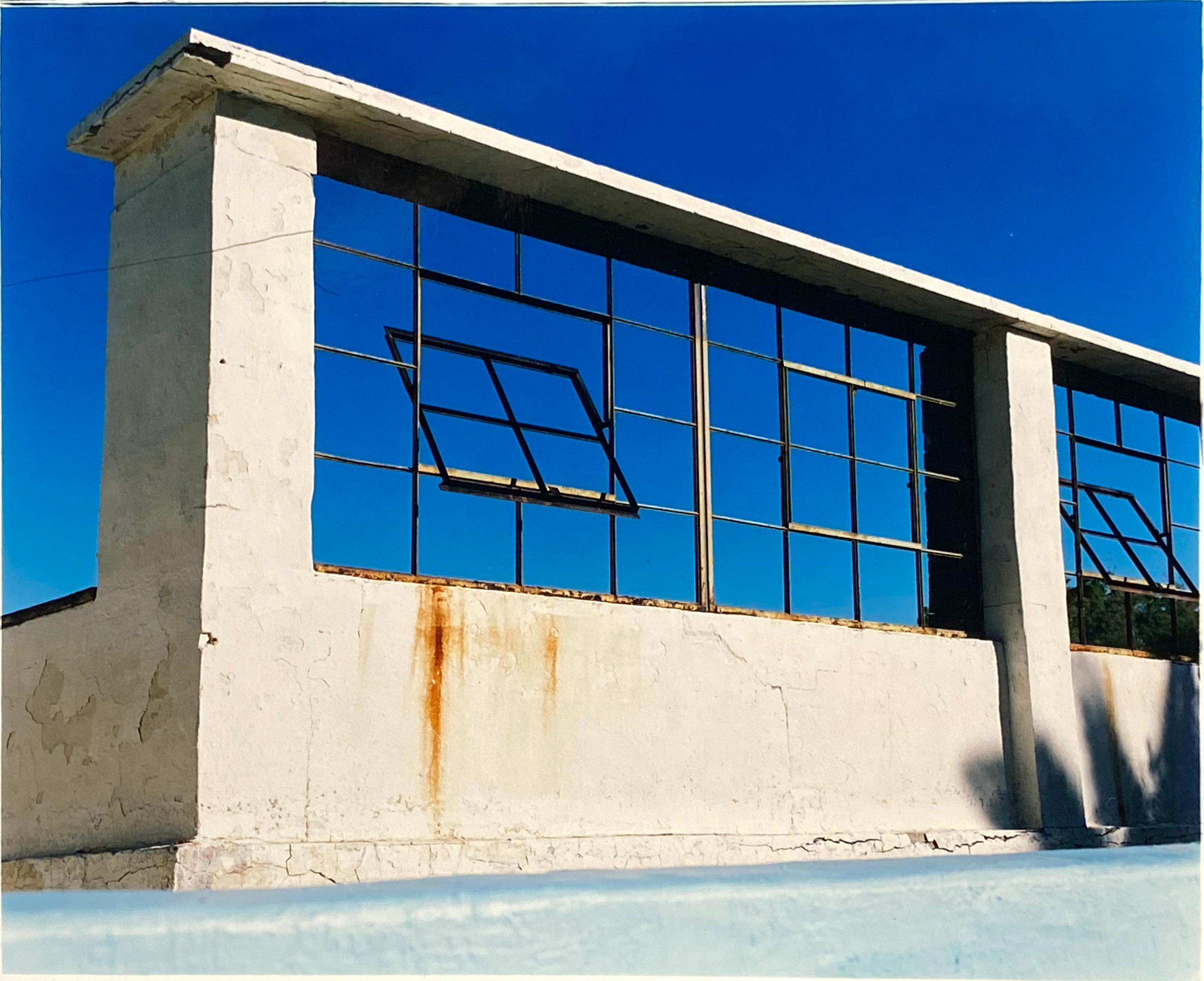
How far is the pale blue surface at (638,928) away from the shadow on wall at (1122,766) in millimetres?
4664

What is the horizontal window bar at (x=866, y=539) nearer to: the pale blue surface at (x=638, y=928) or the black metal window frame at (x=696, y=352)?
the black metal window frame at (x=696, y=352)

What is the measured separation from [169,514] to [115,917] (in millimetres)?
2846

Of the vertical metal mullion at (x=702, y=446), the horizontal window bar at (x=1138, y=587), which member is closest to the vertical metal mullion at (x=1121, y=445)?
the horizontal window bar at (x=1138, y=587)

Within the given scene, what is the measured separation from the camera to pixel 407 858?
7730mm

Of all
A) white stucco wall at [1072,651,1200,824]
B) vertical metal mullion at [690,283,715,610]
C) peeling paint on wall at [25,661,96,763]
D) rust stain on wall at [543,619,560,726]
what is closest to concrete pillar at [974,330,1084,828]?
white stucco wall at [1072,651,1200,824]

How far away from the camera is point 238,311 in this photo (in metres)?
7.96

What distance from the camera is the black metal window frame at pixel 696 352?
9.03 metres

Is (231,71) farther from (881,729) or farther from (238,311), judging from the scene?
(881,729)

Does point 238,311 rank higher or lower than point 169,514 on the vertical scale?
higher

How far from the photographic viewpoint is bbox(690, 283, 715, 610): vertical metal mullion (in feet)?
32.8

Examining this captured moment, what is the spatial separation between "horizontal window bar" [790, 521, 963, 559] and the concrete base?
2.24 meters

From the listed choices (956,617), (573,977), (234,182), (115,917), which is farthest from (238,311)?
(956,617)

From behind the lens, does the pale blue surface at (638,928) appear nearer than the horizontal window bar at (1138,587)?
Yes

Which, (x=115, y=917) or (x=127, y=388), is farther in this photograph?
(x=127, y=388)
